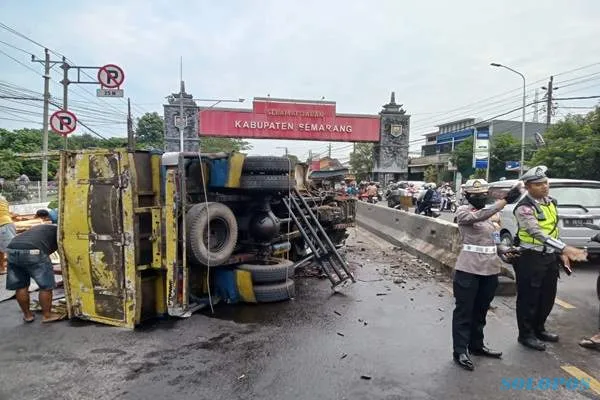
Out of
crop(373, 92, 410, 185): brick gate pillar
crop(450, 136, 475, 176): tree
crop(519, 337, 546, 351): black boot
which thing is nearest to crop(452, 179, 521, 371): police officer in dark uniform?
crop(519, 337, 546, 351): black boot

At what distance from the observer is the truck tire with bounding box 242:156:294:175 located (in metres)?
5.86

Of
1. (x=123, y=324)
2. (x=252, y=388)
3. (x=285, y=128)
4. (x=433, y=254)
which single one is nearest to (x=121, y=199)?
(x=123, y=324)

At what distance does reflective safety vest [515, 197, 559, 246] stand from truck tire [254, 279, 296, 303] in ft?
9.67

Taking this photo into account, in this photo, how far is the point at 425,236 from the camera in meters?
9.11

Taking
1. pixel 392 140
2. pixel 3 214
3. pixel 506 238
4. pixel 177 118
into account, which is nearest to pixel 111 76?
pixel 3 214

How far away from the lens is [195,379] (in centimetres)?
365

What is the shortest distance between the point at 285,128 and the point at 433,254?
→ 28495 millimetres

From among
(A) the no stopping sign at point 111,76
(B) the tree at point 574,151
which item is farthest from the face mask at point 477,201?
(B) the tree at point 574,151

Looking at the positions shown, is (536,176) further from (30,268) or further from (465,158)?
(465,158)

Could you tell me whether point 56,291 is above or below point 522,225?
below

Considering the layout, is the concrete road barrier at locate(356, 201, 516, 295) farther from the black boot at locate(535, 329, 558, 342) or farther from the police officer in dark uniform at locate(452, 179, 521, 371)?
the police officer in dark uniform at locate(452, 179, 521, 371)

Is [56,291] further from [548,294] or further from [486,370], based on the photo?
[548,294]

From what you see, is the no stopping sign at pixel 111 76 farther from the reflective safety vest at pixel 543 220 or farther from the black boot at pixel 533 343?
the black boot at pixel 533 343

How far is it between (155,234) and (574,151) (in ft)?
68.8
